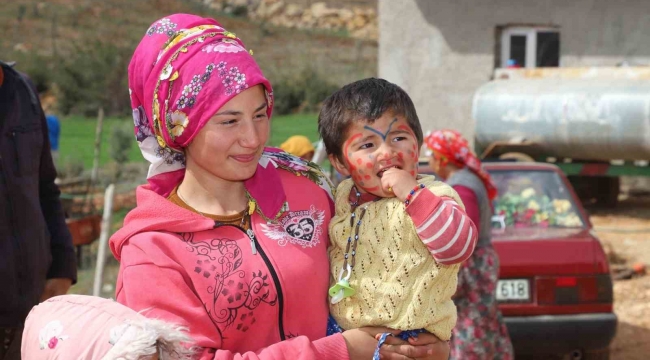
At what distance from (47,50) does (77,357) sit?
113ft

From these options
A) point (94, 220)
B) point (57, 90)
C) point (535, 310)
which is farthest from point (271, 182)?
point (57, 90)

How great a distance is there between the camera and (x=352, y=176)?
7.71 ft

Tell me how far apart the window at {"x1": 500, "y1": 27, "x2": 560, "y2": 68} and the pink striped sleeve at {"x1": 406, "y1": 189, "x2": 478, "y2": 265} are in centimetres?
1189

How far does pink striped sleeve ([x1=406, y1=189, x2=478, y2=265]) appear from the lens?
2.10 meters

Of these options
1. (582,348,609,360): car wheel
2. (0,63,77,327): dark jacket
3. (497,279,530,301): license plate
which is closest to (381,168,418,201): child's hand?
(0,63,77,327): dark jacket

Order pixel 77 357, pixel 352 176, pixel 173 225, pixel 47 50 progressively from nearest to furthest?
pixel 77 357 < pixel 173 225 < pixel 352 176 < pixel 47 50

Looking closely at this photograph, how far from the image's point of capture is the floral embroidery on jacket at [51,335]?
187cm

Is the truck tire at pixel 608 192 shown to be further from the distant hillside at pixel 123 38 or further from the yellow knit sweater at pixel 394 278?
the distant hillside at pixel 123 38

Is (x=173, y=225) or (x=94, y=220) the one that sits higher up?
(x=173, y=225)

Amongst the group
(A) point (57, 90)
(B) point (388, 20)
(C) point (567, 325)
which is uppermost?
(B) point (388, 20)

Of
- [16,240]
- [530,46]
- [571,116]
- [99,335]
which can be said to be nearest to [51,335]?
[99,335]

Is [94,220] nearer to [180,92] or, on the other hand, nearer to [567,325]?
[567,325]

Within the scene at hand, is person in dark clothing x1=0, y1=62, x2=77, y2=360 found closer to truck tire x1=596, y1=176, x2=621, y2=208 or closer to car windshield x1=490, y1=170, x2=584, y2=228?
car windshield x1=490, y1=170, x2=584, y2=228

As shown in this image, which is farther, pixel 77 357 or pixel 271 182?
pixel 271 182
